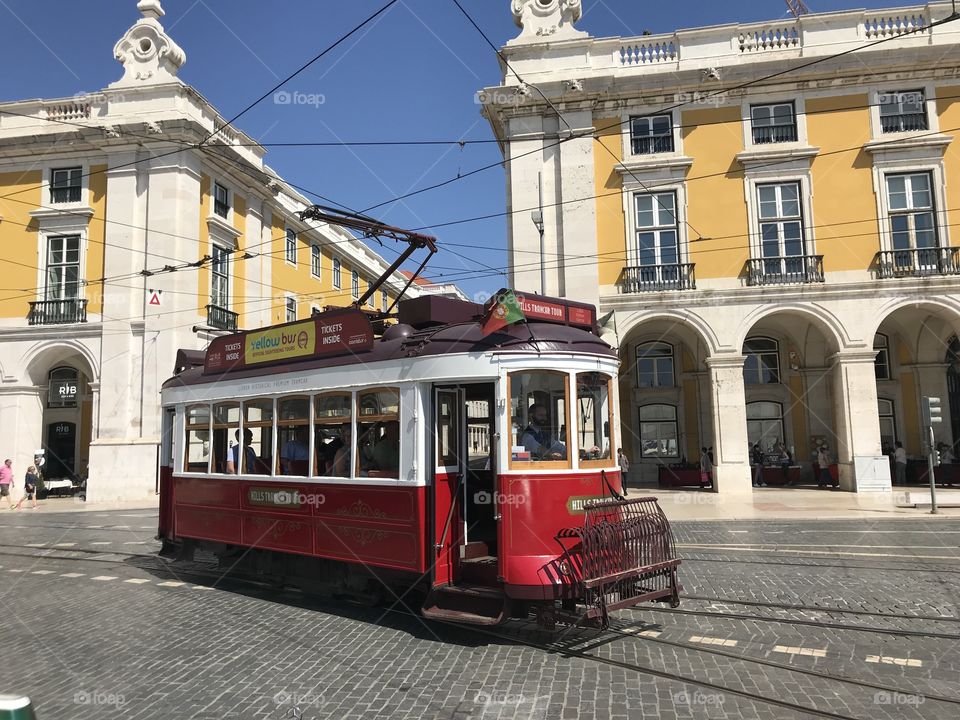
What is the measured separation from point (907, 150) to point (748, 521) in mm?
13364

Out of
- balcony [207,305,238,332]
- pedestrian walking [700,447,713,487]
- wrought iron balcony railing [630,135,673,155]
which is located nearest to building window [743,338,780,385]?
pedestrian walking [700,447,713,487]

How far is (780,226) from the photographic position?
2186 cm

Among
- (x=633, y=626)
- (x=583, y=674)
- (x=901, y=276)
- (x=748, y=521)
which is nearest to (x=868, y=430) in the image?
(x=901, y=276)

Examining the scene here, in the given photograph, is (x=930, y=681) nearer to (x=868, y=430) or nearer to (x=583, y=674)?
(x=583, y=674)

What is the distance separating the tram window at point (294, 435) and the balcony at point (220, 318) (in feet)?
56.7

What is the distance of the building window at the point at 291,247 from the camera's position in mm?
32400

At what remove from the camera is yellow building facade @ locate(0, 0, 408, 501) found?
23.6 m

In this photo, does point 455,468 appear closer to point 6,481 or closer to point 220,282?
point 220,282

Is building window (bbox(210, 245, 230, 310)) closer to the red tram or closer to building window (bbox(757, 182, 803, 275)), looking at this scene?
the red tram

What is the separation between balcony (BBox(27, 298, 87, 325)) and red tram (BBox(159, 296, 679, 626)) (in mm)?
19418

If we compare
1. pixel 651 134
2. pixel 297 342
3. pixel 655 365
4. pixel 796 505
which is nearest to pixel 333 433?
pixel 297 342

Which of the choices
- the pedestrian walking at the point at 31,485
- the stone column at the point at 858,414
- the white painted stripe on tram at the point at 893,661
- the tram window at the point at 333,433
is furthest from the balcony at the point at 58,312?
the white painted stripe on tram at the point at 893,661

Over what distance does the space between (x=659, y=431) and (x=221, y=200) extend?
19.1m

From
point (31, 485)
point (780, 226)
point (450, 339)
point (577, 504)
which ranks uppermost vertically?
point (780, 226)
